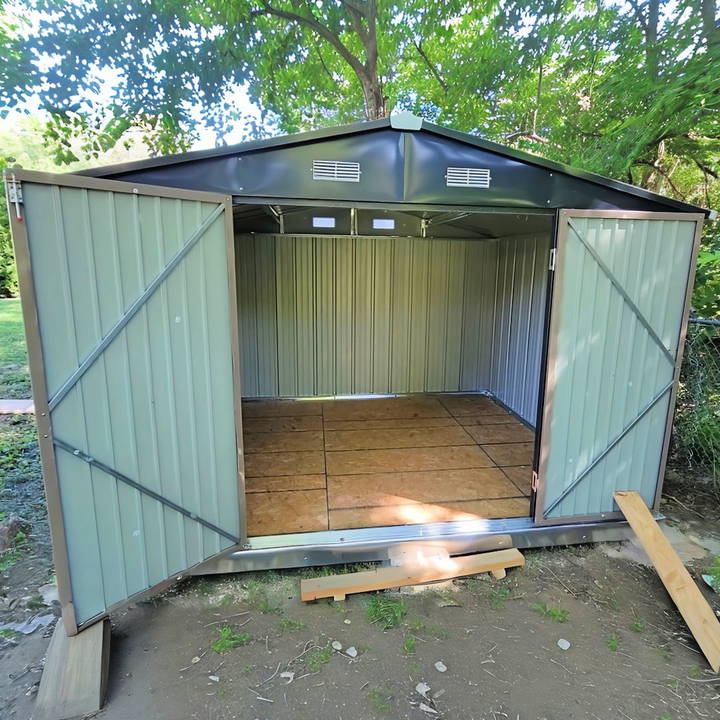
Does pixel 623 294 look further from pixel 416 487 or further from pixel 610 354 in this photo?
pixel 416 487

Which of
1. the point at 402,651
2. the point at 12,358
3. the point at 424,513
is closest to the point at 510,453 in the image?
the point at 424,513

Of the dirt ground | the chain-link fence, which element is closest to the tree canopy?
the chain-link fence

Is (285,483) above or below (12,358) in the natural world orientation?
above

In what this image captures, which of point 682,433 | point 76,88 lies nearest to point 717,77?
point 682,433

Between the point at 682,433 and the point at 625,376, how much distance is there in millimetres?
1602

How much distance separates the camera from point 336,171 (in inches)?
95.8

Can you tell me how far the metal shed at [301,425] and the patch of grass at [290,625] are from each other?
0.35m

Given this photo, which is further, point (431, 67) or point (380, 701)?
→ point (431, 67)

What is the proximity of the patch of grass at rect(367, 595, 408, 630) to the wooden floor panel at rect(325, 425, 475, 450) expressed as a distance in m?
1.73

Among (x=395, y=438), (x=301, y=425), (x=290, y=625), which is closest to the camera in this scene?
(x=290, y=625)

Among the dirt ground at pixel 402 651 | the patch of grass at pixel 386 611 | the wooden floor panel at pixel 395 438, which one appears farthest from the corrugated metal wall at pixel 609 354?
the wooden floor panel at pixel 395 438

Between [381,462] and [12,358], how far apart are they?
746 cm

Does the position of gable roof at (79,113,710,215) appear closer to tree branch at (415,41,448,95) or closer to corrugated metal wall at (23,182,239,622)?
corrugated metal wall at (23,182,239,622)

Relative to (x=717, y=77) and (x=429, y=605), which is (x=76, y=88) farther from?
(x=429, y=605)
